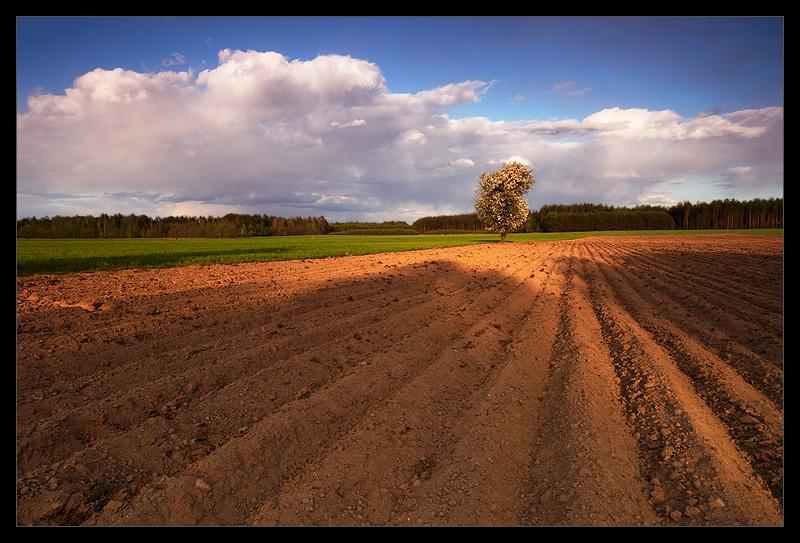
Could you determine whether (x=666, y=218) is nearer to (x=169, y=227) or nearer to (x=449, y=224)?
(x=449, y=224)

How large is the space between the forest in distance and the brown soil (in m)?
57.7

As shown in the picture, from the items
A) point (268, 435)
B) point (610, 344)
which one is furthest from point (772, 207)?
point (268, 435)

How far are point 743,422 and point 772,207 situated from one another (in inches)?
4493

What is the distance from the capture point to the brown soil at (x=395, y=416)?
3068 millimetres

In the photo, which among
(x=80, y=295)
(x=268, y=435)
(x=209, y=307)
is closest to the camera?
(x=268, y=435)

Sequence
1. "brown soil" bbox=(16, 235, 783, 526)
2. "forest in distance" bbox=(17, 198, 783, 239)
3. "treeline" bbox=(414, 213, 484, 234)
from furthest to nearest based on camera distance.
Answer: "treeline" bbox=(414, 213, 484, 234) → "forest in distance" bbox=(17, 198, 783, 239) → "brown soil" bbox=(16, 235, 783, 526)

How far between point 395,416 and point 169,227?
84673mm

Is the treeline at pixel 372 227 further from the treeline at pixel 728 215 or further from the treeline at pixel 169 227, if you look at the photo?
the treeline at pixel 728 215

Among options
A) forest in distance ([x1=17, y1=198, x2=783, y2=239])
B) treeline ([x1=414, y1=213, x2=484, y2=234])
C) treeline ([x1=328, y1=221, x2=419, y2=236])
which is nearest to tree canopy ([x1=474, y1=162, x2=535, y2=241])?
forest in distance ([x1=17, y1=198, x2=783, y2=239])

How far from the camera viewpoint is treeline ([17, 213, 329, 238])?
53812mm

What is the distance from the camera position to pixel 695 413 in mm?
4410

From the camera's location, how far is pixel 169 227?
76188 mm

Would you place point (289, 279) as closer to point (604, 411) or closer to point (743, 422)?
point (604, 411)

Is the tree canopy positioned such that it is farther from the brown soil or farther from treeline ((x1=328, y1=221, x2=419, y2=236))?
treeline ((x1=328, y1=221, x2=419, y2=236))
